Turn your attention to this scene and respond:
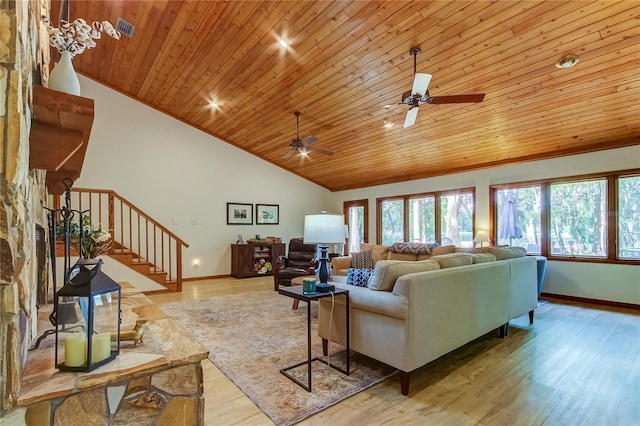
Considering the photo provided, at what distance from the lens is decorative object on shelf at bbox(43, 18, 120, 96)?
146cm

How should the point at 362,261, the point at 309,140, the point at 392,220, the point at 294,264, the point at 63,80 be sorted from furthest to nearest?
the point at 392,220 < the point at 294,264 < the point at 362,261 < the point at 309,140 < the point at 63,80

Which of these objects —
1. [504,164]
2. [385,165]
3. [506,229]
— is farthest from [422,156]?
[506,229]

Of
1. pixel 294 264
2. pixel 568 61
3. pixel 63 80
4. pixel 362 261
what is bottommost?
pixel 294 264

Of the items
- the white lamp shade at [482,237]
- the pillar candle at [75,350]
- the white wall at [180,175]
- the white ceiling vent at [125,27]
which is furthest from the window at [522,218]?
the white ceiling vent at [125,27]

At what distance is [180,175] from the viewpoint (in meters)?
7.06

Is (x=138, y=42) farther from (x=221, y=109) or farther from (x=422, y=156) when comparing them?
(x=422, y=156)

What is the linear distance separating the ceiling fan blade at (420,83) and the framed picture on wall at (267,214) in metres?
5.68

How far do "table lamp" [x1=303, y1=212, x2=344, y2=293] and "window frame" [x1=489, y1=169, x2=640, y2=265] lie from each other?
15.4 ft

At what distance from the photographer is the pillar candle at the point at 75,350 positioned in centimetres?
126

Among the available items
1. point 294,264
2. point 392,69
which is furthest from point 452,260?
point 294,264

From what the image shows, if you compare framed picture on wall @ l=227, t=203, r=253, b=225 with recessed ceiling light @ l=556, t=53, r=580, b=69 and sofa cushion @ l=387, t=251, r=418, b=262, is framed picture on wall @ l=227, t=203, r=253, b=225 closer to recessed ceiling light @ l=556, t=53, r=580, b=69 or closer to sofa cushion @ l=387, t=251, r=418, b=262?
sofa cushion @ l=387, t=251, r=418, b=262

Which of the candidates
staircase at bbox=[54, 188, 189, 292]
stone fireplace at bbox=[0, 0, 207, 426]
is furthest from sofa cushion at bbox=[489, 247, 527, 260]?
staircase at bbox=[54, 188, 189, 292]

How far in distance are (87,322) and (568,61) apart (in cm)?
470

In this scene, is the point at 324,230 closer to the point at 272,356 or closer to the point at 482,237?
the point at 272,356
